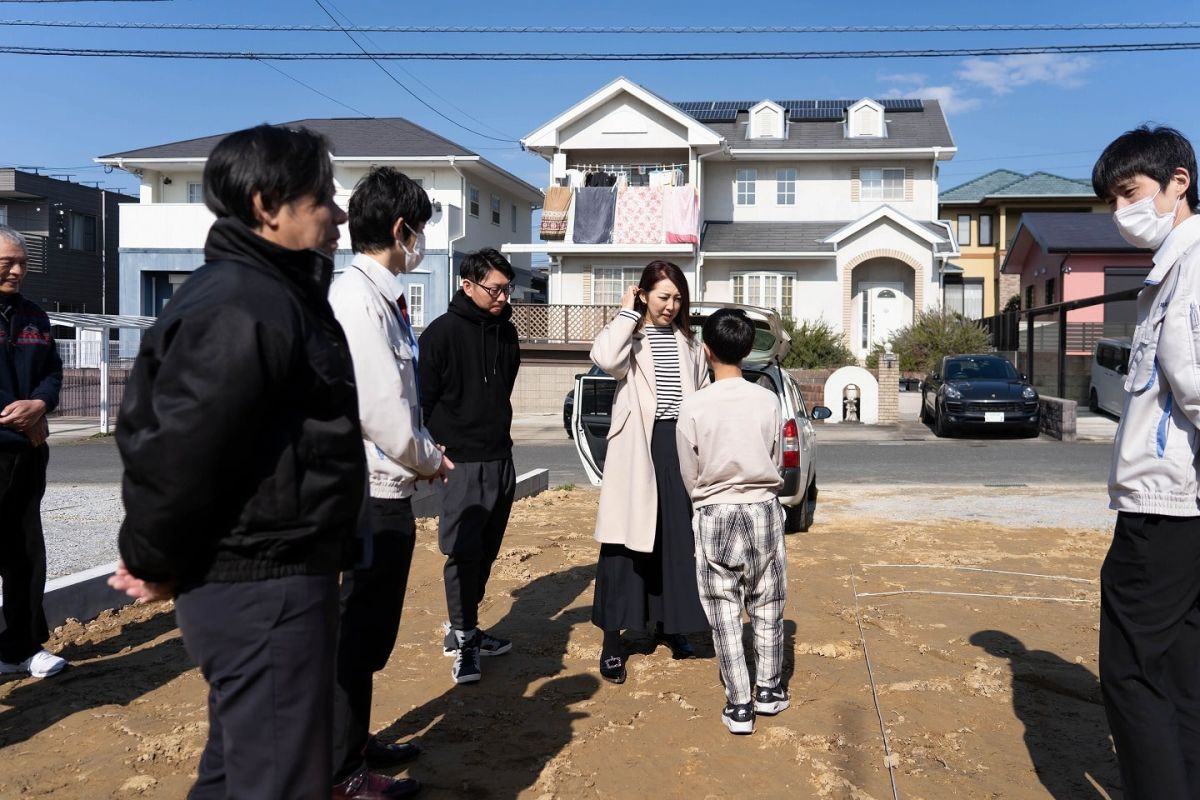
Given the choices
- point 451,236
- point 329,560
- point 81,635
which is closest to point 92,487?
point 81,635

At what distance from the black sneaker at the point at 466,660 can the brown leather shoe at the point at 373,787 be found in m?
1.15

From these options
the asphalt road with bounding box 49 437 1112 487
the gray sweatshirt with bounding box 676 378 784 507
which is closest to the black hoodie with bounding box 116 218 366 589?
the gray sweatshirt with bounding box 676 378 784 507

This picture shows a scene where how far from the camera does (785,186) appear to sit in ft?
100

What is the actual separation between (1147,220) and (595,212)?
1041 inches

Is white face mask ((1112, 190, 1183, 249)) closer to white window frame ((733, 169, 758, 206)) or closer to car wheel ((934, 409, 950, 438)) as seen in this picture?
car wheel ((934, 409, 950, 438))

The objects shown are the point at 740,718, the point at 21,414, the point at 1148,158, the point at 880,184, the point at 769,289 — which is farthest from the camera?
the point at 880,184

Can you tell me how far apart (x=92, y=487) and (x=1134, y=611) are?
444 inches

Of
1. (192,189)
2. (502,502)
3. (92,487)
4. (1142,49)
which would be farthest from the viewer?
(192,189)

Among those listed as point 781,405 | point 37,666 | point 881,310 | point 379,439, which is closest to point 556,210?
point 881,310

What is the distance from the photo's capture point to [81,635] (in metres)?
5.33

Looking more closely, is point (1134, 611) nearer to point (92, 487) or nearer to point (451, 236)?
point (92, 487)

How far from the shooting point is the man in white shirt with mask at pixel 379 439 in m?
3.08

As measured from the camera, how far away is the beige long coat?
458cm

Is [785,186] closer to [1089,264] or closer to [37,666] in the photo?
[1089,264]
